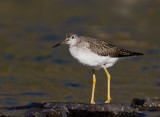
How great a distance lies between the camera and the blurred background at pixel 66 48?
1595cm

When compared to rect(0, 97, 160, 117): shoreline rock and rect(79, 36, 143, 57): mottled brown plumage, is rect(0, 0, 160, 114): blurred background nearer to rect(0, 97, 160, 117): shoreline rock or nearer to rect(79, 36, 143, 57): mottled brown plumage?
rect(79, 36, 143, 57): mottled brown plumage

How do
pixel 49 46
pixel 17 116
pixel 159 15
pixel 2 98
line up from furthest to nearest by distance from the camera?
pixel 159 15 → pixel 49 46 → pixel 2 98 → pixel 17 116

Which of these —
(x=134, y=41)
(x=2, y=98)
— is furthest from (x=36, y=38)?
(x=2, y=98)

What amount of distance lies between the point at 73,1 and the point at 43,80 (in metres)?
9.55

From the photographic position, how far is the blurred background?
52.3 ft

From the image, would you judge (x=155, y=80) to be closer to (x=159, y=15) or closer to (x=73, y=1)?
(x=159, y=15)

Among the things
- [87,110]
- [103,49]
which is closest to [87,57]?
[103,49]

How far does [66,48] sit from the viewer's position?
878 inches

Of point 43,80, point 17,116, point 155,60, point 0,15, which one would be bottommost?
point 17,116

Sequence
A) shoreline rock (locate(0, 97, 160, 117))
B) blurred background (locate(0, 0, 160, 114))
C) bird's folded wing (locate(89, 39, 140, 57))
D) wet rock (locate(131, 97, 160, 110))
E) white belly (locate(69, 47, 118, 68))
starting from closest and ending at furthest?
shoreline rock (locate(0, 97, 160, 117)) < white belly (locate(69, 47, 118, 68)) < bird's folded wing (locate(89, 39, 140, 57)) < wet rock (locate(131, 97, 160, 110)) < blurred background (locate(0, 0, 160, 114))

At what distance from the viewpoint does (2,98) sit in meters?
14.4

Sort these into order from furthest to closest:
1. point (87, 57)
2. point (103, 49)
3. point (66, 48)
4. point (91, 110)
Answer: point (66, 48) < point (103, 49) < point (87, 57) < point (91, 110)

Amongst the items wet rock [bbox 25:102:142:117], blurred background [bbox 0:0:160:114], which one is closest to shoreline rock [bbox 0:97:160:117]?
wet rock [bbox 25:102:142:117]

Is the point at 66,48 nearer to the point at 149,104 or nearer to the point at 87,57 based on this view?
the point at 149,104
